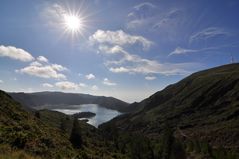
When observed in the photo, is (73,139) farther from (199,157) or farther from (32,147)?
(199,157)

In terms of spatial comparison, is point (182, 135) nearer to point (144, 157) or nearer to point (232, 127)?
point (232, 127)

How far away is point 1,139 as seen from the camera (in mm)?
20484

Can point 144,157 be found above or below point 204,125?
below

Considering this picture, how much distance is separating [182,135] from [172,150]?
64109 mm

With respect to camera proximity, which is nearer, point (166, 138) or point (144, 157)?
point (144, 157)

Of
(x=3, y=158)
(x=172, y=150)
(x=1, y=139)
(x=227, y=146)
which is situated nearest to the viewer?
(x=3, y=158)

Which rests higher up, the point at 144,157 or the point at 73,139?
the point at 73,139

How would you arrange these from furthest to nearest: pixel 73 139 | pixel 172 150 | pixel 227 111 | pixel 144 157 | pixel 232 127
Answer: pixel 227 111, pixel 232 127, pixel 172 150, pixel 144 157, pixel 73 139

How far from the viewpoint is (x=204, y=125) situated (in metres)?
184

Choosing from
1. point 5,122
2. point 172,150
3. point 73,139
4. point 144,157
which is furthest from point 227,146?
point 5,122

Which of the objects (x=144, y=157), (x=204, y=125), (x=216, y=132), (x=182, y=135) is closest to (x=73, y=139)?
(x=144, y=157)

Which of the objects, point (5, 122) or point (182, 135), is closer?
point (5, 122)

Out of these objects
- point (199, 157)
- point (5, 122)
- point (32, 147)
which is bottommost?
point (199, 157)

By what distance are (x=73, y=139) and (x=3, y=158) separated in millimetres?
41086
